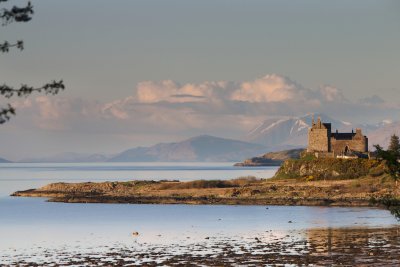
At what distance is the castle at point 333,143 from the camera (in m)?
178

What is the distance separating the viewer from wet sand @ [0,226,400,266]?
213ft

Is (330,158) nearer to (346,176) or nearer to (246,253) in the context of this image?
(346,176)

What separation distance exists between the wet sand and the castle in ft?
299

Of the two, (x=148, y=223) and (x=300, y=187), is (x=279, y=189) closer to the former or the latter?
(x=300, y=187)

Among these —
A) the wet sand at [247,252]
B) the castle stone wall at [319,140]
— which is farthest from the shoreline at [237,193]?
the wet sand at [247,252]

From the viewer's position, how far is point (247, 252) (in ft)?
234

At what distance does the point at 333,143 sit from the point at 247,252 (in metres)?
111

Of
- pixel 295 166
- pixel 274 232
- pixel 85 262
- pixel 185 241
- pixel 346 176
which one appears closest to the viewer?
pixel 85 262

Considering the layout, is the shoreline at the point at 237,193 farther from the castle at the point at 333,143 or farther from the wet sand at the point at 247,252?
the wet sand at the point at 247,252

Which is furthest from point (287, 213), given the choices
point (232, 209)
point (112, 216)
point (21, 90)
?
point (21, 90)

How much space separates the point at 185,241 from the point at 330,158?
292 ft

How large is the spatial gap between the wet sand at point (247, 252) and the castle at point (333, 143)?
91236 millimetres

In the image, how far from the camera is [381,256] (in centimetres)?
6631

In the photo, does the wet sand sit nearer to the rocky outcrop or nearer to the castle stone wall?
the rocky outcrop
